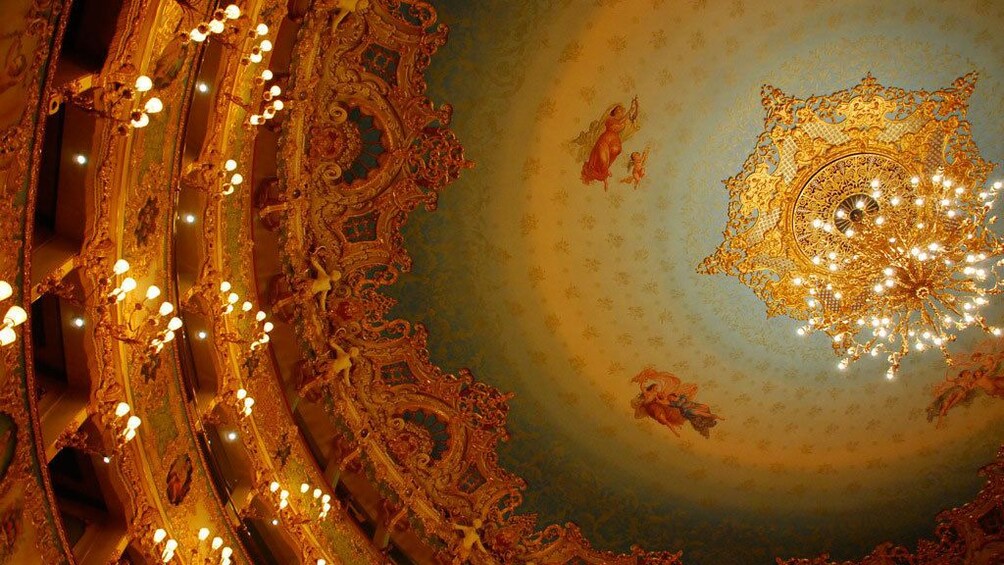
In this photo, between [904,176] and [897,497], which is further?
[897,497]

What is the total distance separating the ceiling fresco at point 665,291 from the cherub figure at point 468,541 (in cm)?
119

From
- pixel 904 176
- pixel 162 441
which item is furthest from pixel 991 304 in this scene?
pixel 162 441

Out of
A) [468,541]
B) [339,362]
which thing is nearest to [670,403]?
[468,541]

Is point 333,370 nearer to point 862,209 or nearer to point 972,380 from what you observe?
point 862,209

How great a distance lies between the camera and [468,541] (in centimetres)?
1109

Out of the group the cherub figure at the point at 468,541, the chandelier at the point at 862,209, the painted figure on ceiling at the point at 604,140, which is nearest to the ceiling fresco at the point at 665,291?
the painted figure on ceiling at the point at 604,140

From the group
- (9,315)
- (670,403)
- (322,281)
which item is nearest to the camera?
(9,315)

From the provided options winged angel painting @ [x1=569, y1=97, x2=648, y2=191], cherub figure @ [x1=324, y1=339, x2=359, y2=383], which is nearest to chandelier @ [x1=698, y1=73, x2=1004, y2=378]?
winged angel painting @ [x1=569, y1=97, x2=648, y2=191]

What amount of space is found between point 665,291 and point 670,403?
2104mm

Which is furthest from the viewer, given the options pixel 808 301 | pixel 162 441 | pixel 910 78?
pixel 808 301

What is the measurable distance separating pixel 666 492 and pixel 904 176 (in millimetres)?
6718

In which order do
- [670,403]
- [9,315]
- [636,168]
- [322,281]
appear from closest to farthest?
[9,315] → [322,281] → [636,168] → [670,403]

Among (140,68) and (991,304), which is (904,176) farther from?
(140,68)

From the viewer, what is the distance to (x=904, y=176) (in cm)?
1050
